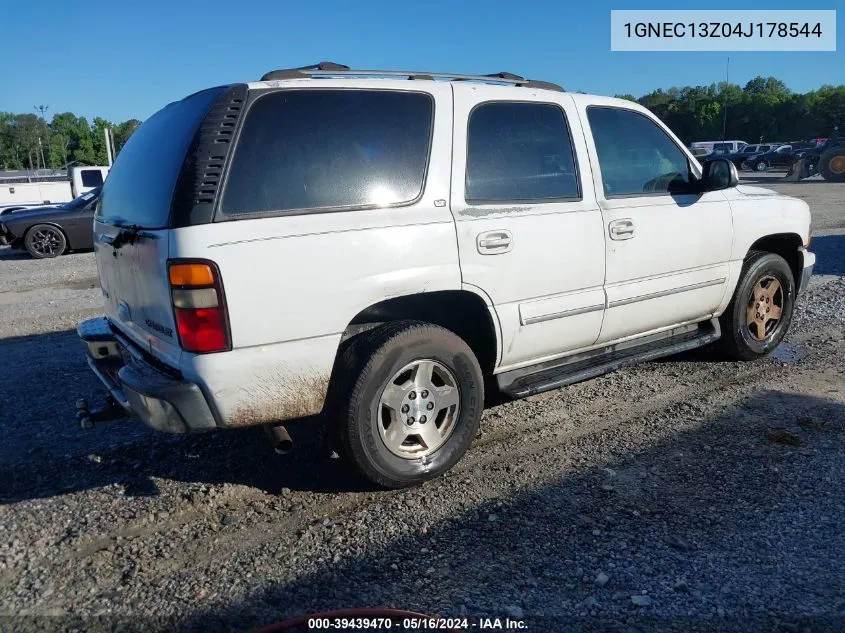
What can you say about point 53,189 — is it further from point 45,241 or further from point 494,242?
point 494,242

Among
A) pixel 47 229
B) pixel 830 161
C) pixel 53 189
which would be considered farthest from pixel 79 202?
pixel 830 161

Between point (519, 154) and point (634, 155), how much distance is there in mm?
975

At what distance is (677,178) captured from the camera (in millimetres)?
4477

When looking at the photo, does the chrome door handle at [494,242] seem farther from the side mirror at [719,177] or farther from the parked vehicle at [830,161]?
the parked vehicle at [830,161]

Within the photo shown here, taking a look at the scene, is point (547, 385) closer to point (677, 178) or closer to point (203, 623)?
point (677, 178)

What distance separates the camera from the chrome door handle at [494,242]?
345cm

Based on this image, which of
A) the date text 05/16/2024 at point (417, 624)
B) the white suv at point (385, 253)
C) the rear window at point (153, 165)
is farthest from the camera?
the rear window at point (153, 165)

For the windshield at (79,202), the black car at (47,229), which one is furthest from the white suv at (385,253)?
the windshield at (79,202)

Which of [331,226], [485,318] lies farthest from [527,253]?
[331,226]

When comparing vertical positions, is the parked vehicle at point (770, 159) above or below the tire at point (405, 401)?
above

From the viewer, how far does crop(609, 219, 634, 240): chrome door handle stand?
157 inches

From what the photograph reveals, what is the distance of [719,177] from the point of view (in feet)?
14.5

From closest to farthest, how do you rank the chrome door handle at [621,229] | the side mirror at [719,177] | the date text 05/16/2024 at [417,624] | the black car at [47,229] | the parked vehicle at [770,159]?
the date text 05/16/2024 at [417,624] < the chrome door handle at [621,229] < the side mirror at [719,177] < the black car at [47,229] < the parked vehicle at [770,159]

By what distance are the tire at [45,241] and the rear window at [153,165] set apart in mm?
10335
